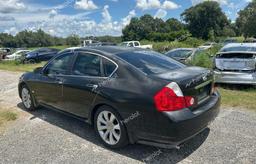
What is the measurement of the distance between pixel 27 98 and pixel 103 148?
309 centimetres

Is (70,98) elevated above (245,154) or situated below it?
above

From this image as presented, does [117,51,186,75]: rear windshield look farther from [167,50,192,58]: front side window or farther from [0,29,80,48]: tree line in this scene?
[0,29,80,48]: tree line

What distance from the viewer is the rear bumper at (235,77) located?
7504 millimetres

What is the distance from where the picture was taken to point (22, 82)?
21.4 ft

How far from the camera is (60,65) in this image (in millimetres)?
5316

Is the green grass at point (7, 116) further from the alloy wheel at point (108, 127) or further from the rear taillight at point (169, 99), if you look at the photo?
the rear taillight at point (169, 99)

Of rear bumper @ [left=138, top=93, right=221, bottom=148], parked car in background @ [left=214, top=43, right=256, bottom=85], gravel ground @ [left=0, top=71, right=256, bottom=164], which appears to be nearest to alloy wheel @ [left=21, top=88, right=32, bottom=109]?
gravel ground @ [left=0, top=71, right=256, bottom=164]

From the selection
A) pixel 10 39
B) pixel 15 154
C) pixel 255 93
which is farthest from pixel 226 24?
pixel 15 154

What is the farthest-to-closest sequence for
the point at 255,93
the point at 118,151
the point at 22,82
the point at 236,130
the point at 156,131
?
the point at 255,93
the point at 22,82
the point at 236,130
the point at 118,151
the point at 156,131

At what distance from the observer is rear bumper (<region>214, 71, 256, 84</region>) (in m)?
7.50

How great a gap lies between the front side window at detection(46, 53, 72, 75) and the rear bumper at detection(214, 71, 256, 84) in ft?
15.9

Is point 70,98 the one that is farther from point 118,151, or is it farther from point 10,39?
point 10,39

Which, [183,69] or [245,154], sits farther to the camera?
[183,69]

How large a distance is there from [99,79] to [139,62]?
2.30 feet
